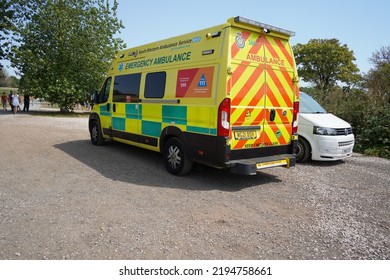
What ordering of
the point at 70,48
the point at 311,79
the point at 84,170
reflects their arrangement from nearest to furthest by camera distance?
the point at 84,170
the point at 70,48
the point at 311,79

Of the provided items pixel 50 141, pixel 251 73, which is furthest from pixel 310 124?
pixel 50 141

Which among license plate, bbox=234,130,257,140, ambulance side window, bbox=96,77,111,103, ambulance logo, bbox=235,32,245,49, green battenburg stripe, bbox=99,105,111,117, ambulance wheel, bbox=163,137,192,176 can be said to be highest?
ambulance logo, bbox=235,32,245,49

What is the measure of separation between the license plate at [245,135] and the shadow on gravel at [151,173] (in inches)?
37.0

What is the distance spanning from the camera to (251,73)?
5.22 metres

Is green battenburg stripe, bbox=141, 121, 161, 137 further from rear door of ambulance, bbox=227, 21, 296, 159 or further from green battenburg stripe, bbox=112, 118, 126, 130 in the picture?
rear door of ambulance, bbox=227, 21, 296, 159

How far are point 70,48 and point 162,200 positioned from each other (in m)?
19.5

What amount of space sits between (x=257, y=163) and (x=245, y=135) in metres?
0.53

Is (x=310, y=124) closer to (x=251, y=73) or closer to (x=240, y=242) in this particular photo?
(x=251, y=73)

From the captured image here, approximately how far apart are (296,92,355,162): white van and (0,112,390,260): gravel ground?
420mm

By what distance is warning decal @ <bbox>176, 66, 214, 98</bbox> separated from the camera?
5.11m

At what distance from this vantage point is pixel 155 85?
6422 mm

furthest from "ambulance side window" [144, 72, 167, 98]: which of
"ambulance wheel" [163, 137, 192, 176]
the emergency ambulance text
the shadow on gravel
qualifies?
the shadow on gravel

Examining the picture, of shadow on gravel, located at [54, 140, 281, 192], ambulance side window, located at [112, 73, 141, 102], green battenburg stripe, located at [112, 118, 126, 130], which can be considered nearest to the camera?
shadow on gravel, located at [54, 140, 281, 192]

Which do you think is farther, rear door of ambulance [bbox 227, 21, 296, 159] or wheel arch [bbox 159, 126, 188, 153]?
wheel arch [bbox 159, 126, 188, 153]
